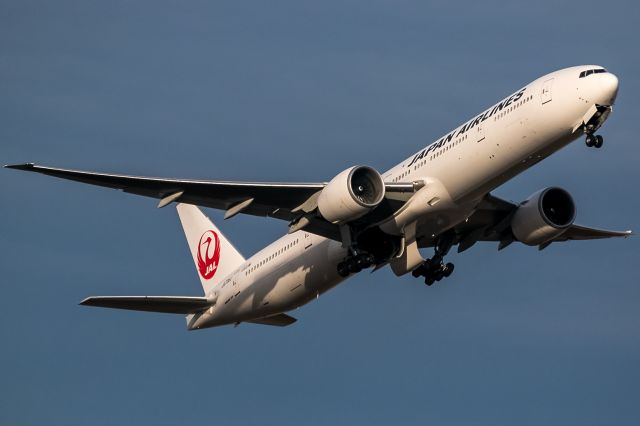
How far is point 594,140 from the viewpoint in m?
44.8

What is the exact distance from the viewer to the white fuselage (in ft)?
147

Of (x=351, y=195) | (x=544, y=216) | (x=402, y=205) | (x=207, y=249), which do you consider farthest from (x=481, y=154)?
(x=207, y=249)

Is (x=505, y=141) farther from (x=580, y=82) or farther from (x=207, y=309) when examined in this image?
(x=207, y=309)

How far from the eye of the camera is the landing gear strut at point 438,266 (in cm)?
5241

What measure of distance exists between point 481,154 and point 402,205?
357 cm

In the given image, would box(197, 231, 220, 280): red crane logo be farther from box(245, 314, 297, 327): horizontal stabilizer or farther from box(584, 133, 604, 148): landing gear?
box(584, 133, 604, 148): landing gear

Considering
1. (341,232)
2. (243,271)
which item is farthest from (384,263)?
(243,271)

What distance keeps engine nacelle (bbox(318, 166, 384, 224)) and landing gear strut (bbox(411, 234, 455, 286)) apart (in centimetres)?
658

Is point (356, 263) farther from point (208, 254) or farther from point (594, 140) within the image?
point (208, 254)

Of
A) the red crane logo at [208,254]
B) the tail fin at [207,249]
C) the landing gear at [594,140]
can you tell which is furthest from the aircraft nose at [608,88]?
the red crane logo at [208,254]

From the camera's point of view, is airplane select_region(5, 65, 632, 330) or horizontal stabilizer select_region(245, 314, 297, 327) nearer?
airplane select_region(5, 65, 632, 330)

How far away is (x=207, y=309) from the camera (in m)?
54.7

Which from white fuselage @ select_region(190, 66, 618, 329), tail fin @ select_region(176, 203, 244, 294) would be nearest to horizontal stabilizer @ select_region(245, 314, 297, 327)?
tail fin @ select_region(176, 203, 244, 294)

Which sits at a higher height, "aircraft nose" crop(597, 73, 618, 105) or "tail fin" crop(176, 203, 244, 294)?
"tail fin" crop(176, 203, 244, 294)
